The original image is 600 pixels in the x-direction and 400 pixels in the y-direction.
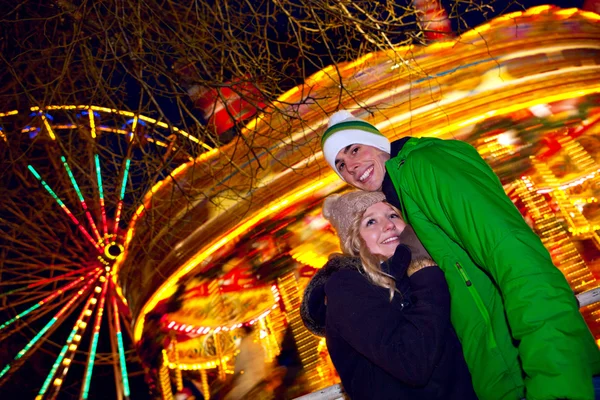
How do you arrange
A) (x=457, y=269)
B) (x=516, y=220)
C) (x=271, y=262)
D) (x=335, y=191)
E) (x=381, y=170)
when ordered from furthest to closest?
(x=271, y=262)
(x=335, y=191)
(x=381, y=170)
(x=457, y=269)
(x=516, y=220)

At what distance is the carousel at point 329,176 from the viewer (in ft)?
15.5

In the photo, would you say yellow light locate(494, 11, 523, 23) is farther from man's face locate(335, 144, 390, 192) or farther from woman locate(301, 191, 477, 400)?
woman locate(301, 191, 477, 400)

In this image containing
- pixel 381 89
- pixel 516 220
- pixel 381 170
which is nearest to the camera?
pixel 516 220

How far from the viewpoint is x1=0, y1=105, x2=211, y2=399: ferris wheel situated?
212 inches

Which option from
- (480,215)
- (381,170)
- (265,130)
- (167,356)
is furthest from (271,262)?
(480,215)

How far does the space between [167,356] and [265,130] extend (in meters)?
3.48

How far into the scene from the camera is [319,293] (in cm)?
241

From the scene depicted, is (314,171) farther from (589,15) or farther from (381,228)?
(589,15)

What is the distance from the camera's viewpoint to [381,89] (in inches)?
187

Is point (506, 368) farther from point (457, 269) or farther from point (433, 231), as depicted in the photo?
point (433, 231)

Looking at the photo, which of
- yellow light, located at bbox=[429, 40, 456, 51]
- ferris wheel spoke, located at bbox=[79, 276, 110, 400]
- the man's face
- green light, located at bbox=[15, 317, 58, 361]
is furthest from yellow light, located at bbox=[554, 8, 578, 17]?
green light, located at bbox=[15, 317, 58, 361]

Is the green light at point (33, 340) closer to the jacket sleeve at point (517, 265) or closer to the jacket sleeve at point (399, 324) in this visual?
the jacket sleeve at point (399, 324)

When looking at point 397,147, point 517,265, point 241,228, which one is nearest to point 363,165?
point 397,147

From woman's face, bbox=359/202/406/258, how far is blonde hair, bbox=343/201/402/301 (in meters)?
0.02
